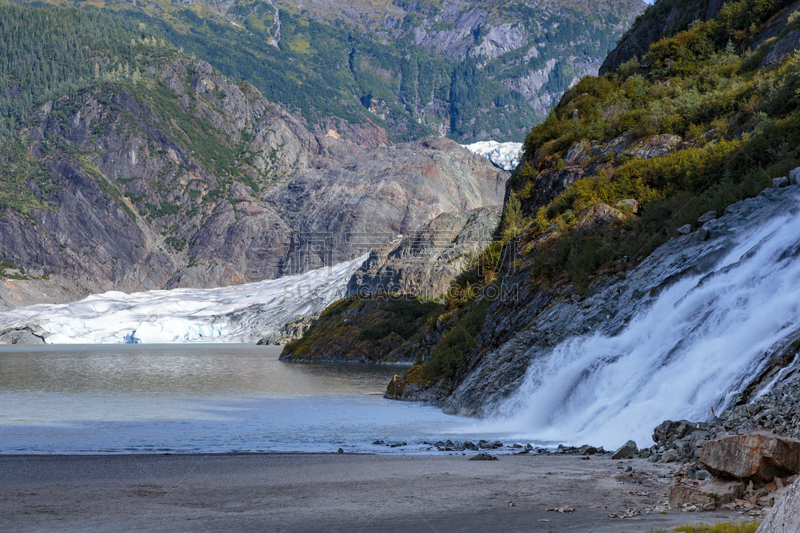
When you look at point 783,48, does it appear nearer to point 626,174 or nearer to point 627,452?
point 626,174

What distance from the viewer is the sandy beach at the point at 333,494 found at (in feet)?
32.0

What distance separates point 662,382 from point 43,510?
48.5ft

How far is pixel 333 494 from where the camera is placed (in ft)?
40.8

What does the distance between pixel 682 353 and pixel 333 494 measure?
429 inches

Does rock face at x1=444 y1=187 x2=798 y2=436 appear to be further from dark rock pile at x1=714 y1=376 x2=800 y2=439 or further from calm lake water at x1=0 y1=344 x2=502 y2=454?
calm lake water at x1=0 y1=344 x2=502 y2=454

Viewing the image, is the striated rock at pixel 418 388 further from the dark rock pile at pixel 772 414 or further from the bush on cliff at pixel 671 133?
the dark rock pile at pixel 772 414

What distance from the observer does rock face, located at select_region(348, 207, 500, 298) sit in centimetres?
11888

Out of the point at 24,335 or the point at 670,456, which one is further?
the point at 24,335

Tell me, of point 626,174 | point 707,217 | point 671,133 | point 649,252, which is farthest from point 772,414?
point 671,133

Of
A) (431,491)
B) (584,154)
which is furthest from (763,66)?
(431,491)

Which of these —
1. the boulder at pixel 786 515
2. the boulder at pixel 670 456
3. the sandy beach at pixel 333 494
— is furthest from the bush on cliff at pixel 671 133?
the boulder at pixel 786 515

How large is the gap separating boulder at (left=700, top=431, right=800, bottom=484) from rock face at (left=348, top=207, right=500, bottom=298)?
98151 mm

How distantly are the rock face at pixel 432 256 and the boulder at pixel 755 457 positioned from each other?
98.2 meters

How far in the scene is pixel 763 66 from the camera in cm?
3177
